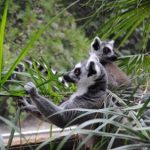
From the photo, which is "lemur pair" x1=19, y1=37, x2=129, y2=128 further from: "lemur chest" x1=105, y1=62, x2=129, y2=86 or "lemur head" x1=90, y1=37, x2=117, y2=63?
"lemur head" x1=90, y1=37, x2=117, y2=63

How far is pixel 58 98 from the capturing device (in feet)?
6.06

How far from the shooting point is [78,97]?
6.56ft

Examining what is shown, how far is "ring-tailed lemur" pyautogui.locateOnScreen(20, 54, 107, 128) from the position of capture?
182cm

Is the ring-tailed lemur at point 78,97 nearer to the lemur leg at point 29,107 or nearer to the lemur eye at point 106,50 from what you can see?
the lemur leg at point 29,107

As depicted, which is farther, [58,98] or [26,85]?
[58,98]

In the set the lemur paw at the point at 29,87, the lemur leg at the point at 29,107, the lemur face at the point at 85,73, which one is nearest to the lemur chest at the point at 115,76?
the lemur face at the point at 85,73

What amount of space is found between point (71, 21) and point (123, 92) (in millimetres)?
2842

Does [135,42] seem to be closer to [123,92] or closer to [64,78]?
[64,78]

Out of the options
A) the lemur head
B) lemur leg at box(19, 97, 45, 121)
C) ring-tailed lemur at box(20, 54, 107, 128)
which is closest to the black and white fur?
the lemur head

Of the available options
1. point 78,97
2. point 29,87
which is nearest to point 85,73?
point 78,97

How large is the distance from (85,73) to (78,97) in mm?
213

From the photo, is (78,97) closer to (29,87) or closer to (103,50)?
(29,87)

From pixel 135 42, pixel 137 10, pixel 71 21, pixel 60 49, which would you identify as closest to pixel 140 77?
pixel 137 10

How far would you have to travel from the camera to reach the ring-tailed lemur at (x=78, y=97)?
5.97 ft
